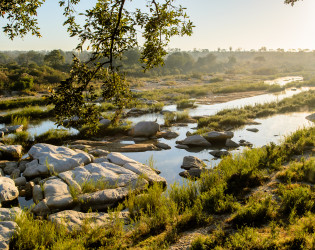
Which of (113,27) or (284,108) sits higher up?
(113,27)

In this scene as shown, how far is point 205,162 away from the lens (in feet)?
30.7

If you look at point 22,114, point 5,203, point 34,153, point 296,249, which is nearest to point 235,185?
point 296,249

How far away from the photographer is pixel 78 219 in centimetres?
507

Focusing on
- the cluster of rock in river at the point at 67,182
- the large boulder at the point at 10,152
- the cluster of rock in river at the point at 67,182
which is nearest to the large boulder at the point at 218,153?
the cluster of rock in river at the point at 67,182

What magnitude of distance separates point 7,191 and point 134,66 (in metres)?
55.9

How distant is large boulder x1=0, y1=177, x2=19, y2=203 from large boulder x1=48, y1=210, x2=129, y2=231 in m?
1.78

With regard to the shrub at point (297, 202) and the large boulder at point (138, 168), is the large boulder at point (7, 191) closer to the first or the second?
the large boulder at point (138, 168)

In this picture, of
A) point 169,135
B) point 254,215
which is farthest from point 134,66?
point 254,215

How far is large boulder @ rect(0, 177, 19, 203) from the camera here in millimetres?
6177

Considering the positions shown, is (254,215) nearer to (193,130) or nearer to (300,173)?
(300,173)

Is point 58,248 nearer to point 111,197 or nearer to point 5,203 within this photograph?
point 111,197

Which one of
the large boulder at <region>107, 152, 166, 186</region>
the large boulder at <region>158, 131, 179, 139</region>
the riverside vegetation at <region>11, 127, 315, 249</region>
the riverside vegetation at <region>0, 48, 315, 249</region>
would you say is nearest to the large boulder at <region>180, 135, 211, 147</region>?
the large boulder at <region>158, 131, 179, 139</region>

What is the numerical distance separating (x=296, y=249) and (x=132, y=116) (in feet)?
47.7

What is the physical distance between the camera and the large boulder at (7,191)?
6177 mm
